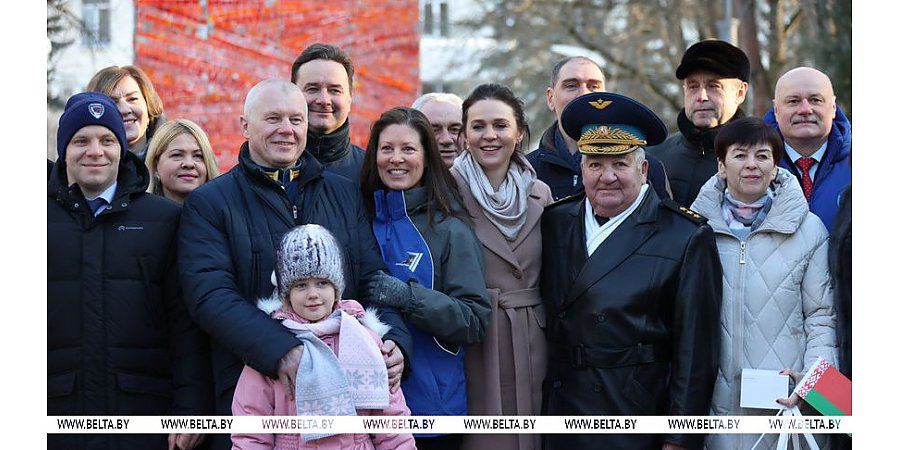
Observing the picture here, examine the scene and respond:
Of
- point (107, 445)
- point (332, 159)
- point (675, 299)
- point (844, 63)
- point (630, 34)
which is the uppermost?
point (630, 34)

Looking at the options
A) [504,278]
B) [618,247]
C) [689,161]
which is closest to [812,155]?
[689,161]

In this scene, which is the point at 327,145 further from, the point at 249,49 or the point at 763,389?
the point at 249,49

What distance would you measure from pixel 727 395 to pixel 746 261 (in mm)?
573

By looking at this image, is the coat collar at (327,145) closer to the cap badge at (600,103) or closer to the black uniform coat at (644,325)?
the cap badge at (600,103)

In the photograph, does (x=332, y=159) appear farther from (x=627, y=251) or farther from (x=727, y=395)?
(x=727, y=395)

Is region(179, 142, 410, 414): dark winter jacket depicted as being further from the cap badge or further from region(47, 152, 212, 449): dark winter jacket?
the cap badge

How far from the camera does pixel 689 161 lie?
6383 mm

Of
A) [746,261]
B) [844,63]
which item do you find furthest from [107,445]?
[844,63]

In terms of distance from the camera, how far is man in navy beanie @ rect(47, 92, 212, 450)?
4934 mm

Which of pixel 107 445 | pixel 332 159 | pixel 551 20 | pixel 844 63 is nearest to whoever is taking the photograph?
pixel 107 445

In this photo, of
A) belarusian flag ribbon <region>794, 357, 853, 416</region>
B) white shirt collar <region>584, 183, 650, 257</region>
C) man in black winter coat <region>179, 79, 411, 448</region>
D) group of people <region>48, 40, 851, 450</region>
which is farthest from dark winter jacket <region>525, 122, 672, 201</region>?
belarusian flag ribbon <region>794, 357, 853, 416</region>

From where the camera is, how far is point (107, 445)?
16.2 feet

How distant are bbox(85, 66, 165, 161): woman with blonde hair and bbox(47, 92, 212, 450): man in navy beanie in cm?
106

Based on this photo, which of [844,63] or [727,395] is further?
[844,63]
